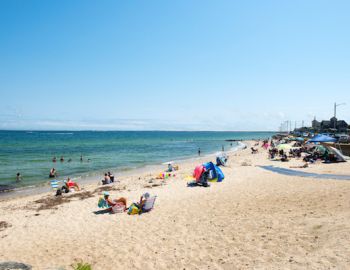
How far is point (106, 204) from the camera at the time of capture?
41.8 ft

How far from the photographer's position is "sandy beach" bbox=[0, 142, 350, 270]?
6934 millimetres

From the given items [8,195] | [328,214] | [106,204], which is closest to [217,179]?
[106,204]

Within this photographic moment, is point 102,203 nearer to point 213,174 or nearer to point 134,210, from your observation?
point 134,210

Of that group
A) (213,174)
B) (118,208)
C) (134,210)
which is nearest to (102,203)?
(118,208)

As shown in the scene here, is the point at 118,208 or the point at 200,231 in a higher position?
the point at 200,231

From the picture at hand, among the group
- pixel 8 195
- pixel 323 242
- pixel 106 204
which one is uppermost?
pixel 323 242

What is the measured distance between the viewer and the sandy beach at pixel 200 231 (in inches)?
273

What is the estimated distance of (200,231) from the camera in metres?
9.13

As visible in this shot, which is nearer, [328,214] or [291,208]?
[328,214]

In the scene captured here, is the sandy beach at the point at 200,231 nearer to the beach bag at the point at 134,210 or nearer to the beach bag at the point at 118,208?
the beach bag at the point at 134,210

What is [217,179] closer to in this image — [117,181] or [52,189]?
[117,181]

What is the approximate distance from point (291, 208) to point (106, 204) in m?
8.07

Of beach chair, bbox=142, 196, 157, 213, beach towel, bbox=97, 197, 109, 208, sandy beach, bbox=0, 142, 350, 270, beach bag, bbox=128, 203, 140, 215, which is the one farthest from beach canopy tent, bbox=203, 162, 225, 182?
beach towel, bbox=97, 197, 109, 208

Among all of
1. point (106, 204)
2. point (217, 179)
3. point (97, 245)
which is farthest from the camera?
point (217, 179)
